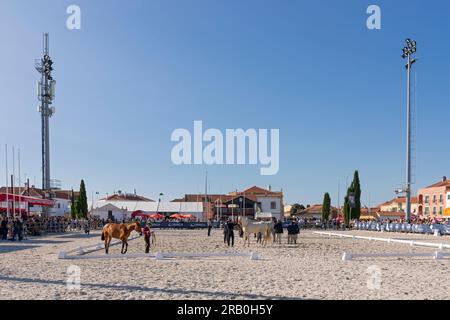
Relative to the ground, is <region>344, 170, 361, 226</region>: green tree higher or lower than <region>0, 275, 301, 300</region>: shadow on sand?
lower

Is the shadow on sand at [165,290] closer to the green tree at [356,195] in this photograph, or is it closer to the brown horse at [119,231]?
the brown horse at [119,231]

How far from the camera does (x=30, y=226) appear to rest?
3694cm

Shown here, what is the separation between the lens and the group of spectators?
31.0 metres

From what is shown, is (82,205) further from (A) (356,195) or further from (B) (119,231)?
(B) (119,231)

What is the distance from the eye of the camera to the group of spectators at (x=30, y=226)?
30969 mm

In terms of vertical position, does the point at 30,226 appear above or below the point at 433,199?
above

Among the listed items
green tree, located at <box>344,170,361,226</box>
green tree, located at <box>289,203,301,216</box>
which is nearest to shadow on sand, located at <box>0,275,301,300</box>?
green tree, located at <box>344,170,361,226</box>

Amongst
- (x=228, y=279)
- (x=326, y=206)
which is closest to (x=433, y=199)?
(x=326, y=206)

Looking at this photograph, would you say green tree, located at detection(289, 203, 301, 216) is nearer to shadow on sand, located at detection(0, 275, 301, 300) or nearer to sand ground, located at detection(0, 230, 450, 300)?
sand ground, located at detection(0, 230, 450, 300)

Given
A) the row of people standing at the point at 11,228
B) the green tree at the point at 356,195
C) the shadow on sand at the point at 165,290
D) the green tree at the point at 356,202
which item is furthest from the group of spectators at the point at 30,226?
the green tree at the point at 356,195

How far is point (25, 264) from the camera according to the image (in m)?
16.3

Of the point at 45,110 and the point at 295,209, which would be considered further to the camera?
the point at 295,209

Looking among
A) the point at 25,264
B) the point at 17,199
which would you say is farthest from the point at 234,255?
the point at 17,199
